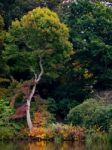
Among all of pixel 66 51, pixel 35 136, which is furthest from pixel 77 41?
pixel 35 136

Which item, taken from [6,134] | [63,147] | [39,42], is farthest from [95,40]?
[63,147]

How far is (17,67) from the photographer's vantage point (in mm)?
36625

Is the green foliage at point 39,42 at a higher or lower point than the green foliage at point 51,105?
higher

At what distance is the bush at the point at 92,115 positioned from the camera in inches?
1222

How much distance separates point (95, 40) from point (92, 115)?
273 inches

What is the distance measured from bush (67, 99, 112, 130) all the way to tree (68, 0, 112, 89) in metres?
4.61

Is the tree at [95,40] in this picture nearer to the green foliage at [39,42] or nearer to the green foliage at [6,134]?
the green foliage at [39,42]

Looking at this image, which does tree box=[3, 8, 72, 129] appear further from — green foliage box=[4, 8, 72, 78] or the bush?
the bush

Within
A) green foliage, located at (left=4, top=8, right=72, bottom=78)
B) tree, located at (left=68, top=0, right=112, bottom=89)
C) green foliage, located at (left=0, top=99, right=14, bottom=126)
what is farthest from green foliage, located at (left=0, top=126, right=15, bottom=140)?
tree, located at (left=68, top=0, right=112, bottom=89)

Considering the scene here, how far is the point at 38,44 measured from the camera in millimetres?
35125

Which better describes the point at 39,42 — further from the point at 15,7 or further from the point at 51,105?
the point at 15,7

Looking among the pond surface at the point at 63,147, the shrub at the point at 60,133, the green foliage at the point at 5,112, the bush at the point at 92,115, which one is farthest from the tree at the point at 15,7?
the pond surface at the point at 63,147

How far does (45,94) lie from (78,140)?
26.0 ft

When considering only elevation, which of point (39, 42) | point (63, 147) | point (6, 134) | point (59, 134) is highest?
point (39, 42)
